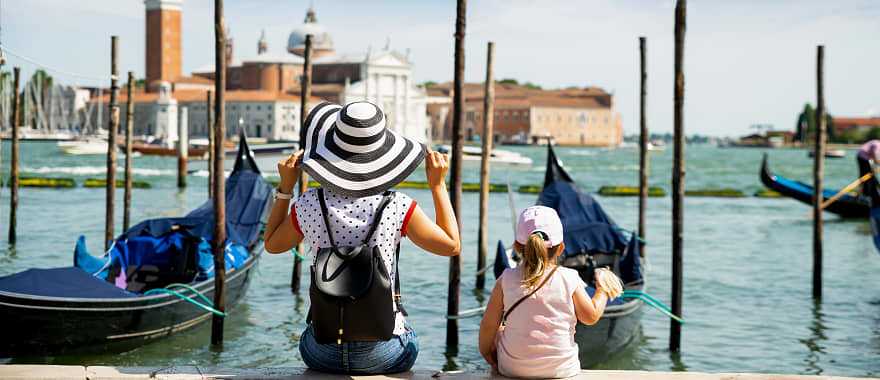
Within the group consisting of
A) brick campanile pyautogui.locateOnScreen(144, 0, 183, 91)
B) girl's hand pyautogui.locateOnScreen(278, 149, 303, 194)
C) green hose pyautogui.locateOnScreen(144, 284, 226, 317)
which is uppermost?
brick campanile pyautogui.locateOnScreen(144, 0, 183, 91)

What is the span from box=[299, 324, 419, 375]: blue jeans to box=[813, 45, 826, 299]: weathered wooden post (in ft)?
20.0

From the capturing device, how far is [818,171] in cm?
812

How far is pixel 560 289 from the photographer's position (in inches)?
105

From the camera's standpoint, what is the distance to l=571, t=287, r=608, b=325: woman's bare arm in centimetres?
266

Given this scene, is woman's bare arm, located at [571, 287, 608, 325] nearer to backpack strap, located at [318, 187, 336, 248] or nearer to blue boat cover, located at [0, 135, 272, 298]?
backpack strap, located at [318, 187, 336, 248]

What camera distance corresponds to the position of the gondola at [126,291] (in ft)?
16.4

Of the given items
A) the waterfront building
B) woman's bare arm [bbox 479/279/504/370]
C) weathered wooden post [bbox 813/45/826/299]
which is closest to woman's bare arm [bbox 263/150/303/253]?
woman's bare arm [bbox 479/279/504/370]

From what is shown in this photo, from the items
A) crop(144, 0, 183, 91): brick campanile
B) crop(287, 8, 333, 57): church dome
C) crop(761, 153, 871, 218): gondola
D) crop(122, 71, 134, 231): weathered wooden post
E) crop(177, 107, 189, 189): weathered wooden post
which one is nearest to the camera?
crop(122, 71, 134, 231): weathered wooden post

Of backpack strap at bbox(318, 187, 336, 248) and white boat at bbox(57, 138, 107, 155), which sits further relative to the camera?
white boat at bbox(57, 138, 107, 155)

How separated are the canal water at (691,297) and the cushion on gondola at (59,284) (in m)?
0.37

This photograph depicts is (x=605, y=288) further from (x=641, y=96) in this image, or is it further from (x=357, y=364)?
(x=641, y=96)

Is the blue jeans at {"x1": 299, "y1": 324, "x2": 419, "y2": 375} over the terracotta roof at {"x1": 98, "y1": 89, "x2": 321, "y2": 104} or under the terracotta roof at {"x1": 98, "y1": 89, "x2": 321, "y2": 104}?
under

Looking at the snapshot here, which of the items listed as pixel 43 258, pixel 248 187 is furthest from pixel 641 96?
pixel 43 258

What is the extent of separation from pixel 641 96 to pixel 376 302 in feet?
25.9
